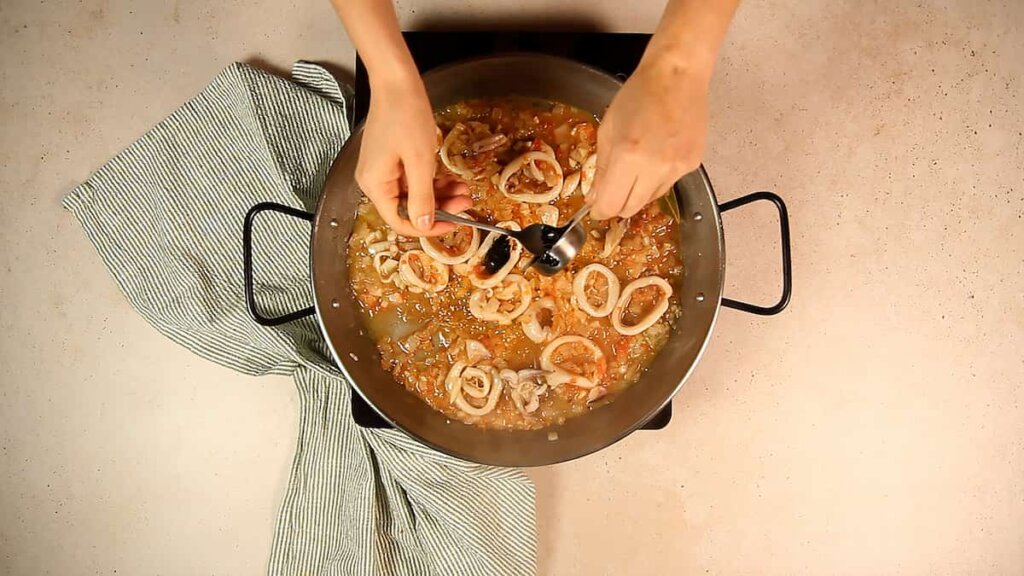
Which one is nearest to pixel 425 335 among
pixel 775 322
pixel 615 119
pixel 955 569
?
pixel 615 119

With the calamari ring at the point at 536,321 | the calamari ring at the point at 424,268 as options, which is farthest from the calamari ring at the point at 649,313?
the calamari ring at the point at 424,268

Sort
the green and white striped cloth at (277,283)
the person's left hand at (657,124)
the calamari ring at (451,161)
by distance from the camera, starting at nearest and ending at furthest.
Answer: the person's left hand at (657,124)
the calamari ring at (451,161)
the green and white striped cloth at (277,283)

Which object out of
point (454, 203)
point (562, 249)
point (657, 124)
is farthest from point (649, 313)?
point (657, 124)

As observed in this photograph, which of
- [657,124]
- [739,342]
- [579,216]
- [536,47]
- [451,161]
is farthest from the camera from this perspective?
[739,342]

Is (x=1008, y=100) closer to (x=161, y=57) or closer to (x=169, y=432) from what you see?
(x=161, y=57)

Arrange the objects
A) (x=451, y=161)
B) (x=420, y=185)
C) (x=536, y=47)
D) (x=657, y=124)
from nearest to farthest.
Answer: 1. (x=657, y=124)
2. (x=420, y=185)
3. (x=451, y=161)
4. (x=536, y=47)

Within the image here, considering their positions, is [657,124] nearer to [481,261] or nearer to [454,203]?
[454,203]

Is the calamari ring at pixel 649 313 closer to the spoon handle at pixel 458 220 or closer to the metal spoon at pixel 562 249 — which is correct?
the metal spoon at pixel 562 249
